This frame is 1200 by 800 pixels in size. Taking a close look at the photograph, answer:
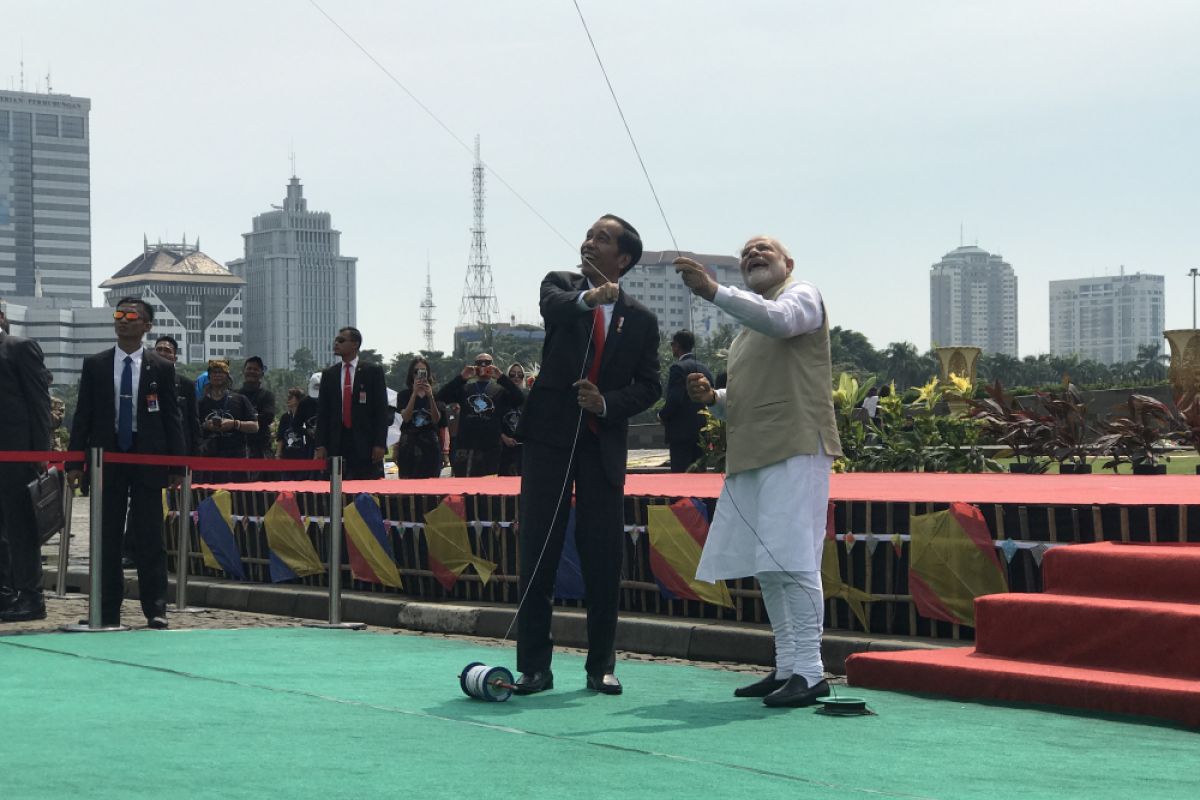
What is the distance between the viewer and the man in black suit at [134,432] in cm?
1033

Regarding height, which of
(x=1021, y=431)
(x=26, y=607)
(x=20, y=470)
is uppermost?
(x=1021, y=431)

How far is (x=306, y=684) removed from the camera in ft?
24.0

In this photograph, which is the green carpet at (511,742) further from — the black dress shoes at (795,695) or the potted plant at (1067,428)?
the potted plant at (1067,428)

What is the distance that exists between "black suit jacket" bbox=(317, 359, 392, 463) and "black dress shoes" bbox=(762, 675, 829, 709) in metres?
6.51

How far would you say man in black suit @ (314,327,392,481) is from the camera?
42.0 ft

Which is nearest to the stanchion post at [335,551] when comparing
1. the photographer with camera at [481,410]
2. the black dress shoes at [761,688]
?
the black dress shoes at [761,688]

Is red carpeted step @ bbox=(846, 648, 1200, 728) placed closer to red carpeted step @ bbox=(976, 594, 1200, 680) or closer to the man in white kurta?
red carpeted step @ bbox=(976, 594, 1200, 680)

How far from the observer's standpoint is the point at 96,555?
10.1 metres

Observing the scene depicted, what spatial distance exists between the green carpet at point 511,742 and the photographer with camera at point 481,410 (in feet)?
30.1

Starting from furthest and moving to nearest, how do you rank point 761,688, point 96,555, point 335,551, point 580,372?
point 335,551, point 96,555, point 580,372, point 761,688

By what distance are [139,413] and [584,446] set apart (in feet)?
13.7

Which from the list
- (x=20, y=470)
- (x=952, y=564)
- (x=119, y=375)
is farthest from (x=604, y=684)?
(x=20, y=470)

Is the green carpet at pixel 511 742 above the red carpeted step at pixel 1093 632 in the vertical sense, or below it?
below

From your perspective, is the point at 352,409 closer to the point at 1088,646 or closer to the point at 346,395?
the point at 346,395
